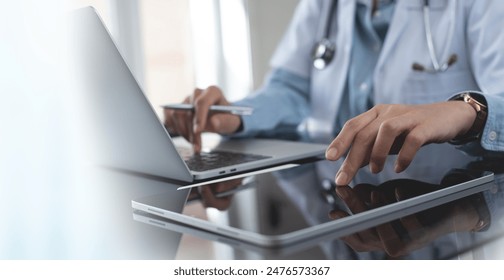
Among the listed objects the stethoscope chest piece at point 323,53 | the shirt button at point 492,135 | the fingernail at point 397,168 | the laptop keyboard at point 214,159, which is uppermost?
the stethoscope chest piece at point 323,53

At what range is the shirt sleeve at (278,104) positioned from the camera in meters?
0.96

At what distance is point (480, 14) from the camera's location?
2.90 feet

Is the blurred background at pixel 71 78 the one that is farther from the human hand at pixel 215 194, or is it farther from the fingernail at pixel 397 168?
the fingernail at pixel 397 168

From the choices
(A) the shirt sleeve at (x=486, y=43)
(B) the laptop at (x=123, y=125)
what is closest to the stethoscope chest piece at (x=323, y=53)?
(A) the shirt sleeve at (x=486, y=43)

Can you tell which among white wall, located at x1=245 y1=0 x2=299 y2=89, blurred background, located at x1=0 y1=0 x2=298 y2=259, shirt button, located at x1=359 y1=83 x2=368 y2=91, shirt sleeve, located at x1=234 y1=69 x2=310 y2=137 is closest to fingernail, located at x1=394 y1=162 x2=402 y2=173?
blurred background, located at x1=0 y1=0 x2=298 y2=259

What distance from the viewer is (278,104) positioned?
110cm

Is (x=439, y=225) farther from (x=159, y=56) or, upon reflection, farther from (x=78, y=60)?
(x=159, y=56)

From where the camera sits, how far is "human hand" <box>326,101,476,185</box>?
Answer: 50 cm

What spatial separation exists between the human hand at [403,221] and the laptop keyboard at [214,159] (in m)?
0.19

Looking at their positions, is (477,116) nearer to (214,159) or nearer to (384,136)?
(384,136)

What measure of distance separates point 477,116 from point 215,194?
0.30 m

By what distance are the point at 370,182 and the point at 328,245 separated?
5.8 inches

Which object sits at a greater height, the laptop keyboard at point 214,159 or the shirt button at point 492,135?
the shirt button at point 492,135
